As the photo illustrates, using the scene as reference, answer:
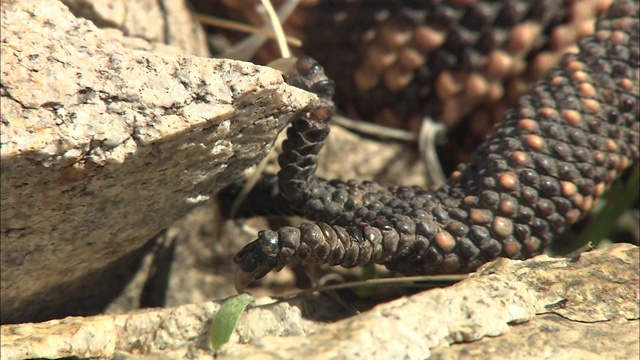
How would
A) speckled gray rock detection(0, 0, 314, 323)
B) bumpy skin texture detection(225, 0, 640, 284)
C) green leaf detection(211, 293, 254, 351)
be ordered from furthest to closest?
bumpy skin texture detection(225, 0, 640, 284)
green leaf detection(211, 293, 254, 351)
speckled gray rock detection(0, 0, 314, 323)

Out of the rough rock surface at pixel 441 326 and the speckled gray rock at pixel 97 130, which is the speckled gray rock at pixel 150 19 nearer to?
the speckled gray rock at pixel 97 130

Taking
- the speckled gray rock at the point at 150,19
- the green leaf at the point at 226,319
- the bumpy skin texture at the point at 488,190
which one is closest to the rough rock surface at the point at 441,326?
the green leaf at the point at 226,319

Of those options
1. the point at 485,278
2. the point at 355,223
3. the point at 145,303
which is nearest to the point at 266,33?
the point at 355,223

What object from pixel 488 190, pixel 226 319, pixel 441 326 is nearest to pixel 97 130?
pixel 226 319

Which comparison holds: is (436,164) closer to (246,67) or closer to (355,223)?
(355,223)

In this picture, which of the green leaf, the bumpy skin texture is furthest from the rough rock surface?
the bumpy skin texture

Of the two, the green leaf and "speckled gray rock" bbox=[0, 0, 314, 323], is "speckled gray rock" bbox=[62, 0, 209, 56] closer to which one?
"speckled gray rock" bbox=[0, 0, 314, 323]

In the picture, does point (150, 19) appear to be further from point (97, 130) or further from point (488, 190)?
point (488, 190)
